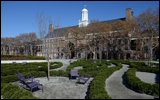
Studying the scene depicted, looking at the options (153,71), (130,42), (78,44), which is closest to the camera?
(153,71)

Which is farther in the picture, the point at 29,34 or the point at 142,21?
the point at 29,34

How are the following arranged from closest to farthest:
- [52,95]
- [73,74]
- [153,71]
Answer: [52,95], [73,74], [153,71]

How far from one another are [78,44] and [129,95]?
42132mm

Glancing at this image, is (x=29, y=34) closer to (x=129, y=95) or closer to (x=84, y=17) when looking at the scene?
(x=84, y=17)

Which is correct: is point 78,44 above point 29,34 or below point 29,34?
below

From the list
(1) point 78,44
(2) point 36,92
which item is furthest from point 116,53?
(2) point 36,92

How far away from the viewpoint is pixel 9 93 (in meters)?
5.84

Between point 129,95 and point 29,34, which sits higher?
point 29,34

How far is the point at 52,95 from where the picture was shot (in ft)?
21.1

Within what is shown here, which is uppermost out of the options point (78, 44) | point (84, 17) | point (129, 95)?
point (84, 17)

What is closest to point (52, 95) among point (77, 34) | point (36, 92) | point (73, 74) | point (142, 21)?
point (36, 92)

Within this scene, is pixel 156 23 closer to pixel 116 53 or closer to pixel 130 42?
pixel 130 42

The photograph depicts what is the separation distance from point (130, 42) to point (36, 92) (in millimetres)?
42310

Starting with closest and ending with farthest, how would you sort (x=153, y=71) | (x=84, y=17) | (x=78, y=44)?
(x=153, y=71)
(x=78, y=44)
(x=84, y=17)
